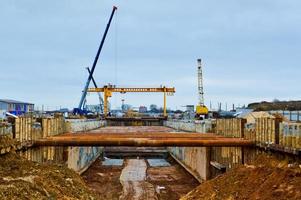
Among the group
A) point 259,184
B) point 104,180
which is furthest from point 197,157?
point 259,184

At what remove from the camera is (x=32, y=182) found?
14359 mm

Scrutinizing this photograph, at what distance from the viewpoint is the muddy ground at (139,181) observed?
91.6 feet

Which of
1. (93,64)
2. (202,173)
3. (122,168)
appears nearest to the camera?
(202,173)

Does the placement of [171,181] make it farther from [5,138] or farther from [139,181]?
[5,138]

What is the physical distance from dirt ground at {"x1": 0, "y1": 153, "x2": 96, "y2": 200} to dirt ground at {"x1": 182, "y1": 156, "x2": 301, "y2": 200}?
493 cm

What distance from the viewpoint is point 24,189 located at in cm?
1322

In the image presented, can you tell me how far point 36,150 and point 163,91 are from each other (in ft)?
244

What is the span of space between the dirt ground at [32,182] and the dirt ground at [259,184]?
16.2 ft

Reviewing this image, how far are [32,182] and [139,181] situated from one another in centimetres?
Result: 1953

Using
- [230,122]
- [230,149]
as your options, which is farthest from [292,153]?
[230,122]

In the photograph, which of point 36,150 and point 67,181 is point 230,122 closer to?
point 36,150

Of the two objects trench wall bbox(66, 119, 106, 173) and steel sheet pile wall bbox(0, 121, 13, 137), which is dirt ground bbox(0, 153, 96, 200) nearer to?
steel sheet pile wall bbox(0, 121, 13, 137)

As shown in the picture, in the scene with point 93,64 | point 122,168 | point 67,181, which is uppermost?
point 93,64

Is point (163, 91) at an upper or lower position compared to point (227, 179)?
upper
